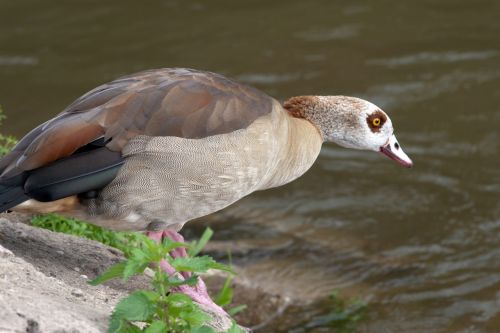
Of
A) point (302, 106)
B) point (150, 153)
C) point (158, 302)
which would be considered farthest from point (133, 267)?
point (302, 106)

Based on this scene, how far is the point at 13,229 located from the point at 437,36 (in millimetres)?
7697

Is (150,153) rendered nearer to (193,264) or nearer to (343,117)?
(193,264)

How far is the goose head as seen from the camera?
20.8ft

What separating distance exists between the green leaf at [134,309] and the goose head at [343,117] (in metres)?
2.74

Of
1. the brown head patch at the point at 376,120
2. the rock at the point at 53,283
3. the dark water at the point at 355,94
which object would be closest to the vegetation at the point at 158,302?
the rock at the point at 53,283

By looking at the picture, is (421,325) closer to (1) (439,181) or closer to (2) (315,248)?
(2) (315,248)

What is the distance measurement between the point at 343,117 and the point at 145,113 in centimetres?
178

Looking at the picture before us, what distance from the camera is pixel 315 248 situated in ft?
27.5

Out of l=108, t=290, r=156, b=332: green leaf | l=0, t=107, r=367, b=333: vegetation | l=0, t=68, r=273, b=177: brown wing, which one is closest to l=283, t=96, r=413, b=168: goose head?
l=0, t=68, r=273, b=177: brown wing

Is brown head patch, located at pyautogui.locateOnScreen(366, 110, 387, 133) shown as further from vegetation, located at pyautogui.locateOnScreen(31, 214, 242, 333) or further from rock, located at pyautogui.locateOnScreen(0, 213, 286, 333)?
vegetation, located at pyautogui.locateOnScreen(31, 214, 242, 333)

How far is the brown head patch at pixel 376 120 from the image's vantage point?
6.36m

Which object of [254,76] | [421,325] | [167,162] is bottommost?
[421,325]

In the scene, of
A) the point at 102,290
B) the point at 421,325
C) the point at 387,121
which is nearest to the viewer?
the point at 102,290

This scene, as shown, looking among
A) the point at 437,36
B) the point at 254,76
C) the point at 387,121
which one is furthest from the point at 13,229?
the point at 437,36
